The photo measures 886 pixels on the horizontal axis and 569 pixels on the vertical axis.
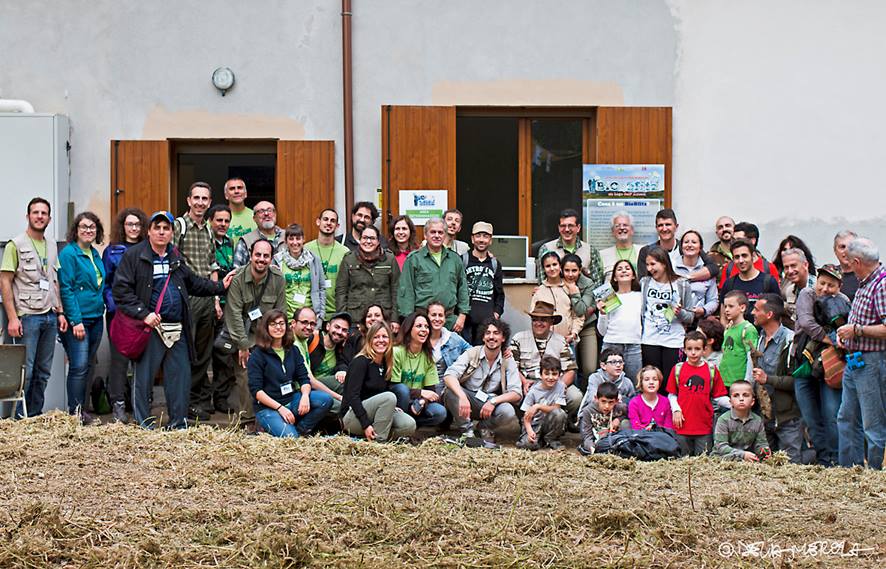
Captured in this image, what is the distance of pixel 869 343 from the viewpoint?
25.8 ft

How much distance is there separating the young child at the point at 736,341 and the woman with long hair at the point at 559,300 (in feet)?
4.43

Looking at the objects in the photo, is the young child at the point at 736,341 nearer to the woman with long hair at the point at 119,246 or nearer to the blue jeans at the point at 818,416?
the blue jeans at the point at 818,416

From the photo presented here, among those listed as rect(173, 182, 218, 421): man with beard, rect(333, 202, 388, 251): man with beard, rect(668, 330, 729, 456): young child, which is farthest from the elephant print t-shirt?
rect(173, 182, 218, 421): man with beard

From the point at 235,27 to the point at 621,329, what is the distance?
15.3ft

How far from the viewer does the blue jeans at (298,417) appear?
29.5 ft

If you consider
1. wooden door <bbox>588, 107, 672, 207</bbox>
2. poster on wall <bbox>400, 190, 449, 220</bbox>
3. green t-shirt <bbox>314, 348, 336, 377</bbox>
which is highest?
wooden door <bbox>588, 107, 672, 207</bbox>

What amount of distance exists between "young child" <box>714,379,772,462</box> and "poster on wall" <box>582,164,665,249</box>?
114 inches

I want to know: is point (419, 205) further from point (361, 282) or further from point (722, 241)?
point (722, 241)

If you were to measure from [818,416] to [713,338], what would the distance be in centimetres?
114

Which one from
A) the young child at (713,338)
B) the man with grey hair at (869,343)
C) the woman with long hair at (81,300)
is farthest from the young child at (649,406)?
the woman with long hair at (81,300)

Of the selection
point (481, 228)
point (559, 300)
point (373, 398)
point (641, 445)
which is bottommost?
point (641, 445)

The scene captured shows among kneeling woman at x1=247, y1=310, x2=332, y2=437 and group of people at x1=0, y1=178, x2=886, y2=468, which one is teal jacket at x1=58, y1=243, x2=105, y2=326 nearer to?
group of people at x1=0, y1=178, x2=886, y2=468

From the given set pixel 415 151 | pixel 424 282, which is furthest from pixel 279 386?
pixel 415 151

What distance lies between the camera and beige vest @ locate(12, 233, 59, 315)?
30.6 ft
